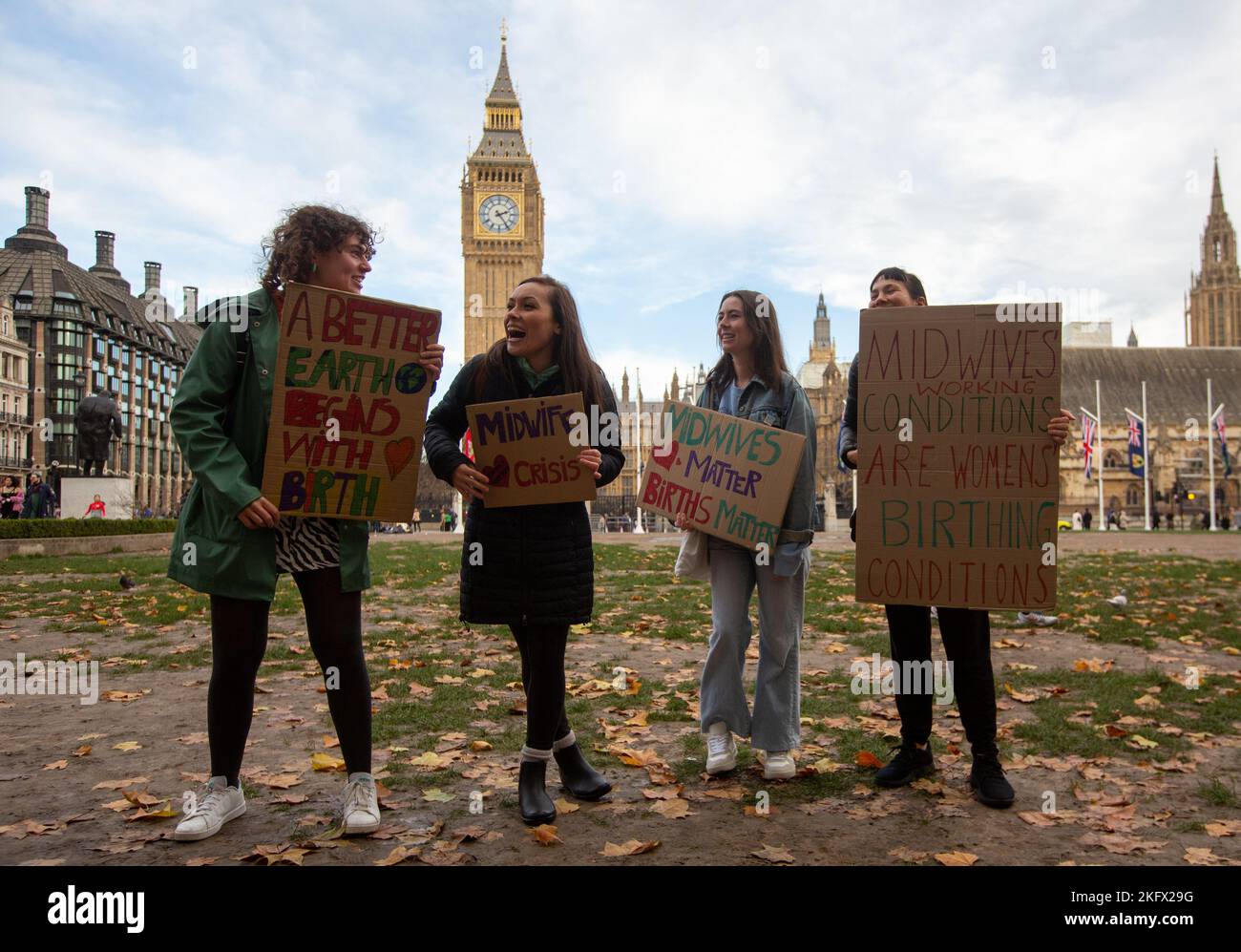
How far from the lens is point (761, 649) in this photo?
443 cm

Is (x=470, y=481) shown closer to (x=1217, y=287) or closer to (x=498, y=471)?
(x=498, y=471)

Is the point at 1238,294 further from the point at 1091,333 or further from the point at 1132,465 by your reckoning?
the point at 1132,465

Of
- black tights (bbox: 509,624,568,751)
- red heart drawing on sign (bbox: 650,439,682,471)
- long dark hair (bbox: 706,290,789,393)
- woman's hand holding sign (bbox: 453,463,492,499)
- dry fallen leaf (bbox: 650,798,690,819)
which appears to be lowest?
dry fallen leaf (bbox: 650,798,690,819)

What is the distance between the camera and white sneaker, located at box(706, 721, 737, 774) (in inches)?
170

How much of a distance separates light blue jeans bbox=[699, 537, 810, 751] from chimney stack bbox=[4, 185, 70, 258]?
8574cm

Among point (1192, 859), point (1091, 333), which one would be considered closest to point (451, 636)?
point (1192, 859)

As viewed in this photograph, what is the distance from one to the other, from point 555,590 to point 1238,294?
4859 inches

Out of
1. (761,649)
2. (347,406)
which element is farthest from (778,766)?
(347,406)

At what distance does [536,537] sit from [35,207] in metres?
93.0

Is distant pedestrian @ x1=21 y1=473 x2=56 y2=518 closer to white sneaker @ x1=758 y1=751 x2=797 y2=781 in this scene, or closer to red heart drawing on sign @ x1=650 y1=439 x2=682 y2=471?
red heart drawing on sign @ x1=650 y1=439 x2=682 y2=471

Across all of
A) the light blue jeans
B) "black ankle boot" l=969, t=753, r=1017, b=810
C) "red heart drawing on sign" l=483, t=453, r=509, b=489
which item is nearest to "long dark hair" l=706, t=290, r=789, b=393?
the light blue jeans

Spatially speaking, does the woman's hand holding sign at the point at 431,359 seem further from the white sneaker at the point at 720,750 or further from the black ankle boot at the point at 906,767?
the black ankle boot at the point at 906,767

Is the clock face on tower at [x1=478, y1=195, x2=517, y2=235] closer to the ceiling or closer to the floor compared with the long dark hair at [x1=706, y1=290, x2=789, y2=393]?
closer to the ceiling

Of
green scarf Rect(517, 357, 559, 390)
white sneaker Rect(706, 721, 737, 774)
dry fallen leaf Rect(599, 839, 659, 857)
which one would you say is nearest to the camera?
dry fallen leaf Rect(599, 839, 659, 857)
